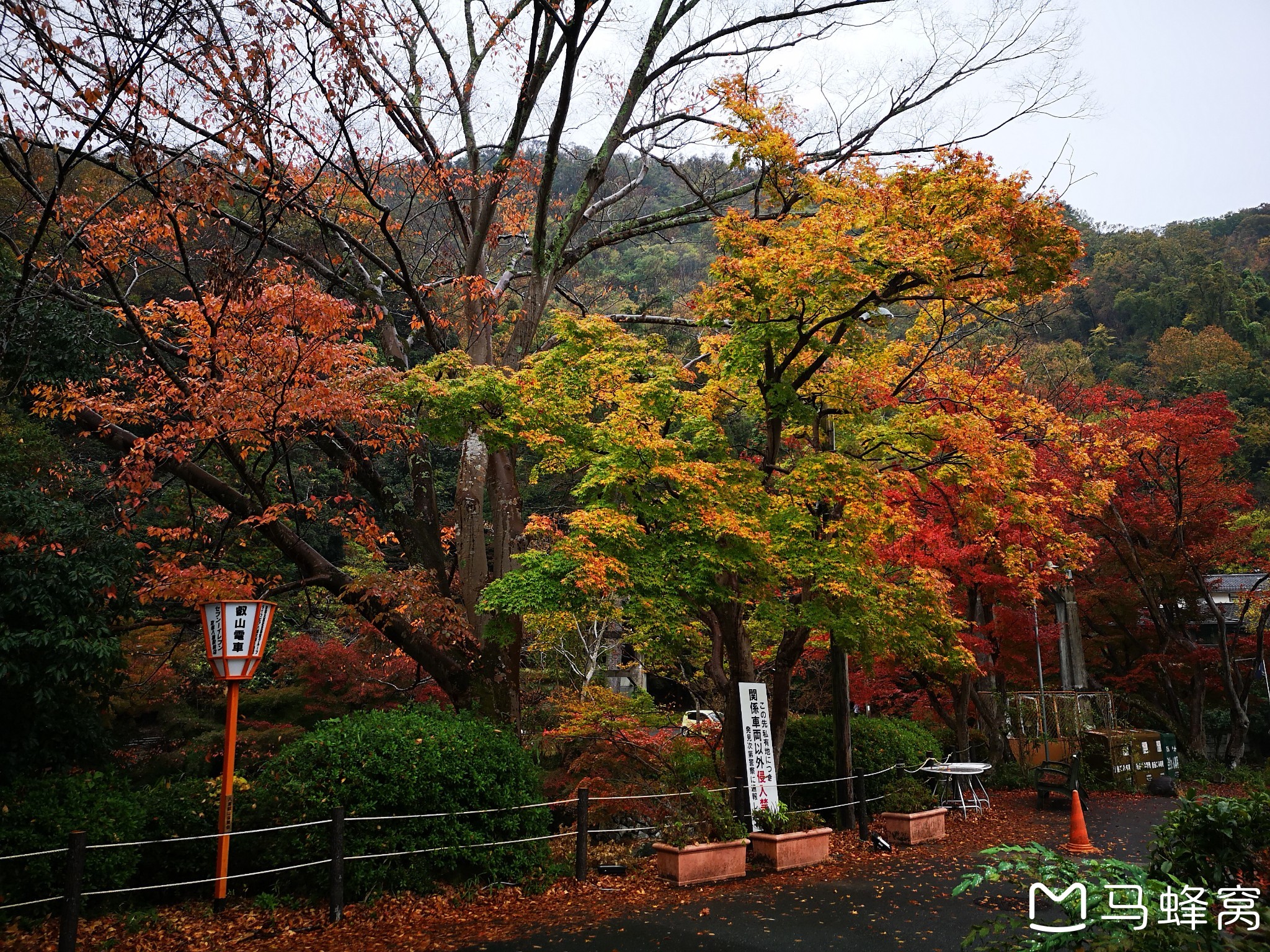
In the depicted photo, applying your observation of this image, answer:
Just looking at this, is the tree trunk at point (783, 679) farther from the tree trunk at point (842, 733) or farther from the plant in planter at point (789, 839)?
the plant in planter at point (789, 839)

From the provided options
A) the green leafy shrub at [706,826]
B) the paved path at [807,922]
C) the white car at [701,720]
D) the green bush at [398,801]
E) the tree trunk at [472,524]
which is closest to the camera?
the paved path at [807,922]

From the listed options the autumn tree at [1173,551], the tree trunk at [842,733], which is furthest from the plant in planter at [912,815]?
the autumn tree at [1173,551]

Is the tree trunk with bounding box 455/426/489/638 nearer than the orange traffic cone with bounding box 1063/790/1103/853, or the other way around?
the orange traffic cone with bounding box 1063/790/1103/853

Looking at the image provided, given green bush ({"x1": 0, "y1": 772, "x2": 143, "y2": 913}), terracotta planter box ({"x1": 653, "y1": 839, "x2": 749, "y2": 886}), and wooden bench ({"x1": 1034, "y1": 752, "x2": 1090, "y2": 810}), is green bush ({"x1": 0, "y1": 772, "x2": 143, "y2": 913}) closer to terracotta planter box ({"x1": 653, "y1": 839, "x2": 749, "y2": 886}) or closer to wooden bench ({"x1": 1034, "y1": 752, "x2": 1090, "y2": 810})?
terracotta planter box ({"x1": 653, "y1": 839, "x2": 749, "y2": 886})

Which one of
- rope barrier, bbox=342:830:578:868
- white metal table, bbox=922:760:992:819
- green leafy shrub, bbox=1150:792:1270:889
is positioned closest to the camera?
green leafy shrub, bbox=1150:792:1270:889

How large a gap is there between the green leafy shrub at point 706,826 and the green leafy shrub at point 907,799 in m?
3.50

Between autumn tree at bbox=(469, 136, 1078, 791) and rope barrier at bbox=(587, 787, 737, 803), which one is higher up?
autumn tree at bbox=(469, 136, 1078, 791)

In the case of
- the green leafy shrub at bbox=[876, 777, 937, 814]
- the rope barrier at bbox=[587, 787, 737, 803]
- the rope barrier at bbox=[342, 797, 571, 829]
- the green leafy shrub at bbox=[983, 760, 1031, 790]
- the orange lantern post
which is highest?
the orange lantern post

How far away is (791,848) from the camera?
9594 millimetres

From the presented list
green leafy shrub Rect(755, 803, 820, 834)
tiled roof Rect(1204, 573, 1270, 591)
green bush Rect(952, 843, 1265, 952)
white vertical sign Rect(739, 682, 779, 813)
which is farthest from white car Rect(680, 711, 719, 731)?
tiled roof Rect(1204, 573, 1270, 591)

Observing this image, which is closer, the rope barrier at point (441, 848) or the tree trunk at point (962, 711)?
the rope barrier at point (441, 848)

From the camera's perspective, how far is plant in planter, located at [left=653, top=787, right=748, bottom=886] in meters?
8.68

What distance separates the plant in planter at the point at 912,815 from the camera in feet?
36.9

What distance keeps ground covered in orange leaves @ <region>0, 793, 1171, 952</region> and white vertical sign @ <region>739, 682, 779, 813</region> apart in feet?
3.17
